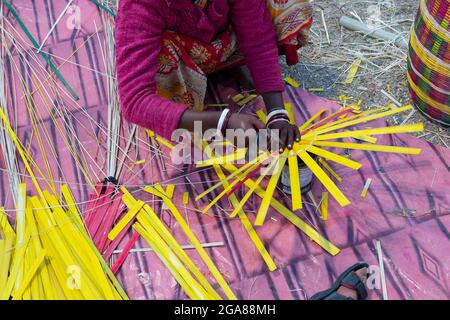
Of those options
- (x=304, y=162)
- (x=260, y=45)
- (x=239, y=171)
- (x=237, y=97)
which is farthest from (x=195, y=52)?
(x=304, y=162)

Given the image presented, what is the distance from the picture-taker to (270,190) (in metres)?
1.81

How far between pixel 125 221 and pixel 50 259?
0.28 metres

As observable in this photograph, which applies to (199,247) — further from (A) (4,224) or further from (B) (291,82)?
(B) (291,82)

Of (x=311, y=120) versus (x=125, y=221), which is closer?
(x=125, y=221)

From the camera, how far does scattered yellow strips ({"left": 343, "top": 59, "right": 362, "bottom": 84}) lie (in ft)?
8.09

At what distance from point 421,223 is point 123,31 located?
46.3 inches

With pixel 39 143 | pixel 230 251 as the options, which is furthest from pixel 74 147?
pixel 230 251

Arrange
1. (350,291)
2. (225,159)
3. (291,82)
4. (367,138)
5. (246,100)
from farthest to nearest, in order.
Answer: (291,82) → (246,100) → (367,138) → (225,159) → (350,291)

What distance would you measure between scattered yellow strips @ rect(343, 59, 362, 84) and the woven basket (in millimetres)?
274

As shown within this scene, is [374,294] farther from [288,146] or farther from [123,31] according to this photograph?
[123,31]

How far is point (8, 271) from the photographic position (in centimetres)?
174

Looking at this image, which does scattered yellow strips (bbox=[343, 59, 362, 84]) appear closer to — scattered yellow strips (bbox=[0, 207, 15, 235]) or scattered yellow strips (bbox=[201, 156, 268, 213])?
scattered yellow strips (bbox=[201, 156, 268, 213])

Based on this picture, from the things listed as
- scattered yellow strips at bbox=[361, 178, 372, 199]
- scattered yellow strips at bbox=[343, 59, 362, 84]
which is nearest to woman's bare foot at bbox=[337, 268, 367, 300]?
scattered yellow strips at bbox=[361, 178, 372, 199]

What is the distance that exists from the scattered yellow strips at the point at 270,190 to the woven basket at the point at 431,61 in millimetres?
723
